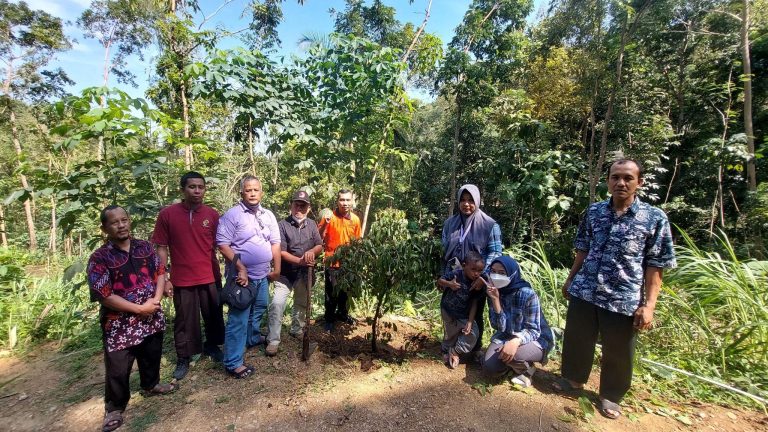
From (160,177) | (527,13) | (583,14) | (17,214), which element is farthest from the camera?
(17,214)

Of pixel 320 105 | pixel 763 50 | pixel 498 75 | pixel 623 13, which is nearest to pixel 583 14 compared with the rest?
pixel 623 13

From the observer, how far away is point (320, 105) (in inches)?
164

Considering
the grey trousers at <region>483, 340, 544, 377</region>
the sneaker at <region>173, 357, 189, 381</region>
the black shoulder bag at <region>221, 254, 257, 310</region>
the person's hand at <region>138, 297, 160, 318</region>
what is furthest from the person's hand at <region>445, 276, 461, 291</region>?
the sneaker at <region>173, 357, 189, 381</region>

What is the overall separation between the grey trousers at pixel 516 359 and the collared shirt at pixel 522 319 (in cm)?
4

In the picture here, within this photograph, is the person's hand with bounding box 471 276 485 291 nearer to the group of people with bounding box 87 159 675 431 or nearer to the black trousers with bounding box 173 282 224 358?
the group of people with bounding box 87 159 675 431

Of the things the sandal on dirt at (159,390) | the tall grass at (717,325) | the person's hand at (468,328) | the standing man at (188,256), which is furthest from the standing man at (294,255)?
the tall grass at (717,325)

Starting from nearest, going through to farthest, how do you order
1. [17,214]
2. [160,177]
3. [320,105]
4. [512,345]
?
[512,345], [160,177], [320,105], [17,214]

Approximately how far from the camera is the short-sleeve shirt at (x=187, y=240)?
252 centimetres

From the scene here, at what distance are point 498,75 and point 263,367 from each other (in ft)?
27.9

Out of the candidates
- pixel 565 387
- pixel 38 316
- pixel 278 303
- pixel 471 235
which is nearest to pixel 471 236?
pixel 471 235

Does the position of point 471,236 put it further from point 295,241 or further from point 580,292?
point 295,241

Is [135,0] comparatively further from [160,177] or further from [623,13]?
[623,13]

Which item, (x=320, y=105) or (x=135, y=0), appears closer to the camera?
(x=320, y=105)

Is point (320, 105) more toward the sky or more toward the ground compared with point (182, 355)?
more toward the sky
